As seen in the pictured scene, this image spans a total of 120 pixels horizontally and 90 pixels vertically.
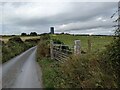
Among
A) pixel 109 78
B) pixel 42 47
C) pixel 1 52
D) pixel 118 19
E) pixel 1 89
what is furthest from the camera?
pixel 1 52

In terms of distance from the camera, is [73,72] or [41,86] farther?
[41,86]

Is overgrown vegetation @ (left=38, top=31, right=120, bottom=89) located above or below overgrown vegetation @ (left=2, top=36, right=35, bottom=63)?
above

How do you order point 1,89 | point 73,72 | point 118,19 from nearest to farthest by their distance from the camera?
1. point 118,19
2. point 73,72
3. point 1,89

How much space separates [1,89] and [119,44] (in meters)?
5.82

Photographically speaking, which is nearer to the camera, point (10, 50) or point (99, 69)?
point (99, 69)

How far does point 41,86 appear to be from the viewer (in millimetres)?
10992

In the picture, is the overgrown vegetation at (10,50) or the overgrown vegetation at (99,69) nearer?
the overgrown vegetation at (99,69)

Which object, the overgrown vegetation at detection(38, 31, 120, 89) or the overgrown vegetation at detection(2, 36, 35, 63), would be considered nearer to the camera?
the overgrown vegetation at detection(38, 31, 120, 89)

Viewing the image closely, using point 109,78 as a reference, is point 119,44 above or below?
above

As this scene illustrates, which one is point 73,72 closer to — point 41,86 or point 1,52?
point 41,86

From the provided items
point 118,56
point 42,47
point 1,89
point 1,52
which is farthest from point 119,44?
point 1,52

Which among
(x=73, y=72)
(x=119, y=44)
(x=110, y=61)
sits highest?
(x=119, y=44)

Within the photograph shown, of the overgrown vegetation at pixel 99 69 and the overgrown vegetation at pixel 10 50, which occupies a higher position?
the overgrown vegetation at pixel 99 69

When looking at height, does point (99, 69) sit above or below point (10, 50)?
above
